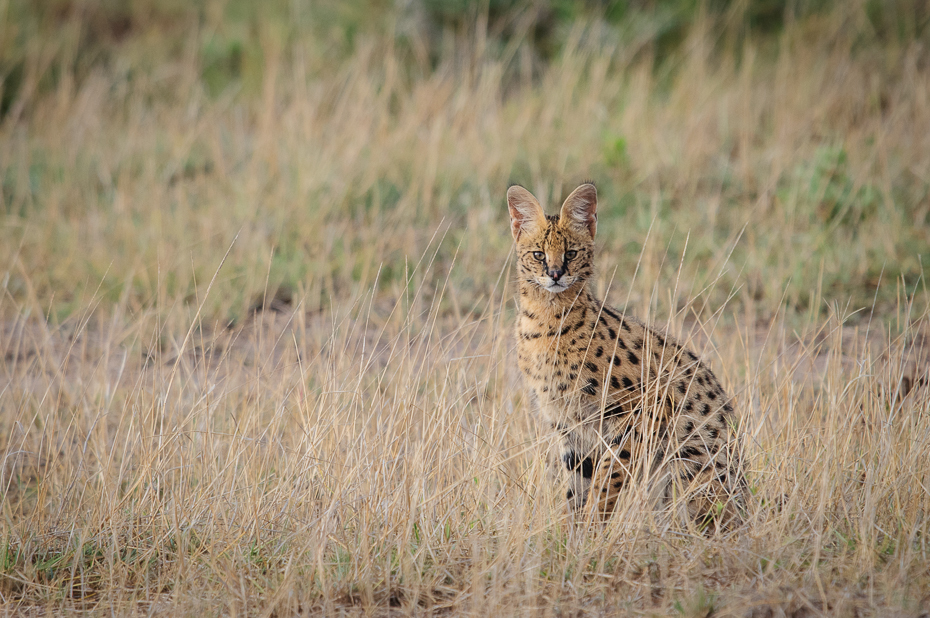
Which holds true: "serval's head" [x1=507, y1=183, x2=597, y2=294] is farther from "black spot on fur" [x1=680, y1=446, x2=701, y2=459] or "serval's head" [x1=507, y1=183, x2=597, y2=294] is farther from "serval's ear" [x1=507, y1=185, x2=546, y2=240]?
"black spot on fur" [x1=680, y1=446, x2=701, y2=459]

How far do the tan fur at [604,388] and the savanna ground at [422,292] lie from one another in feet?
0.48

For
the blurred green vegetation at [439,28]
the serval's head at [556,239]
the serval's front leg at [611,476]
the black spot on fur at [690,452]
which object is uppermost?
the blurred green vegetation at [439,28]

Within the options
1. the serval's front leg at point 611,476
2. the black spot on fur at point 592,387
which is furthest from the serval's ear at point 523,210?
the serval's front leg at point 611,476

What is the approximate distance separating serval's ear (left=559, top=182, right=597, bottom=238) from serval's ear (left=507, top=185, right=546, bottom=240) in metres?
0.10

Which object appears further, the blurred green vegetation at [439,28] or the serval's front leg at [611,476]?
the blurred green vegetation at [439,28]

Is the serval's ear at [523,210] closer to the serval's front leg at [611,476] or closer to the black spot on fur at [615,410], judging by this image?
the black spot on fur at [615,410]

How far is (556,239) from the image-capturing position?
376 centimetres

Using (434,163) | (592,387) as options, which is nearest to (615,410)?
(592,387)

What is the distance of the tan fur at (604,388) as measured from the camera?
3301 millimetres

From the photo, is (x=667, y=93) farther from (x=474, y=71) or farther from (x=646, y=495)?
(x=646, y=495)

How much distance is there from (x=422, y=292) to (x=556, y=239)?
8.31ft

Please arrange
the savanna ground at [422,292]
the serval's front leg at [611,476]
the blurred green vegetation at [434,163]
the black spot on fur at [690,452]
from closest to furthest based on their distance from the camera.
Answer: the savanna ground at [422,292] < the serval's front leg at [611,476] < the black spot on fur at [690,452] < the blurred green vegetation at [434,163]

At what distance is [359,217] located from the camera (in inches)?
274

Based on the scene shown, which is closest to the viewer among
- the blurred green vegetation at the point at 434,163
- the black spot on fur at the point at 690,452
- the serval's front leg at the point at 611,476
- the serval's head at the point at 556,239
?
the serval's front leg at the point at 611,476
